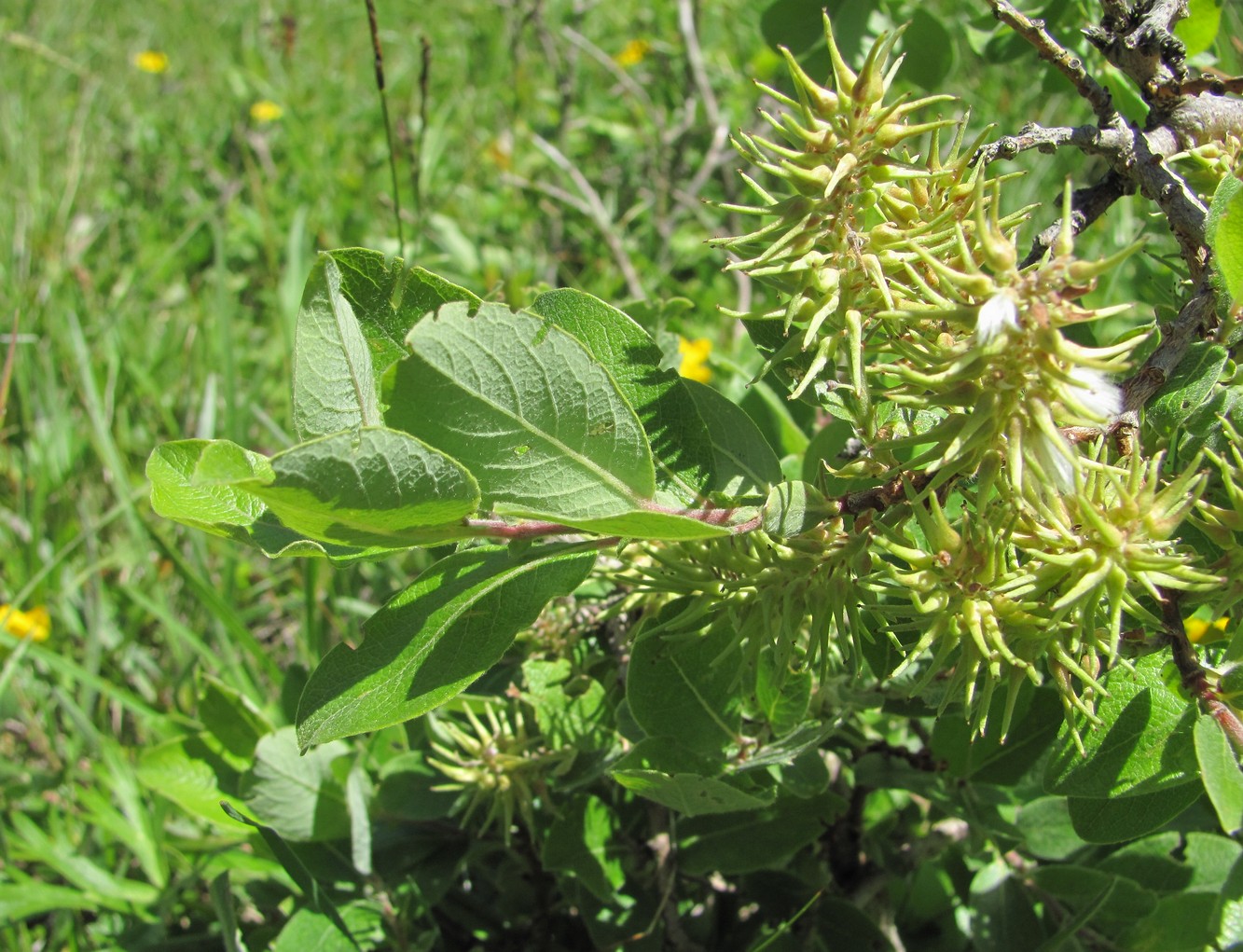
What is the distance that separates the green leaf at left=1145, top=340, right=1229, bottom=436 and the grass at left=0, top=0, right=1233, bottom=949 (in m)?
0.87

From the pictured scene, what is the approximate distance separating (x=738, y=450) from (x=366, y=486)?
522 mm

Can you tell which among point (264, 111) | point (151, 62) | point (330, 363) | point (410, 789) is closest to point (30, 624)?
point (410, 789)

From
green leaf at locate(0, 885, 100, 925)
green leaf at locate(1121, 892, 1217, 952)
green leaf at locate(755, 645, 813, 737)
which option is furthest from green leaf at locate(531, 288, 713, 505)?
green leaf at locate(0, 885, 100, 925)

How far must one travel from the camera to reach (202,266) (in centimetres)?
522

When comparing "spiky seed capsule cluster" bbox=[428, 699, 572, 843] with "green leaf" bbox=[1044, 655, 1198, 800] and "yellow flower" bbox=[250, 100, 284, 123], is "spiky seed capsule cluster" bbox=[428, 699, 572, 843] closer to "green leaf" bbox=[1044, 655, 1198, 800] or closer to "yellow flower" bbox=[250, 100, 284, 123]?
"green leaf" bbox=[1044, 655, 1198, 800]

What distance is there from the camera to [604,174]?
4.97 meters

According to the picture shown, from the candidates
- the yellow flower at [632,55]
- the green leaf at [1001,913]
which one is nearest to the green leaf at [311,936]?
the green leaf at [1001,913]

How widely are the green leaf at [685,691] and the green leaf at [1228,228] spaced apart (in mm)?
740

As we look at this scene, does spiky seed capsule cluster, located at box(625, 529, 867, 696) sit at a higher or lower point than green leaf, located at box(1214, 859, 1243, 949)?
higher

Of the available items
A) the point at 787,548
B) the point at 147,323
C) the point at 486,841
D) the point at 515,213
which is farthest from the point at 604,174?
the point at 787,548

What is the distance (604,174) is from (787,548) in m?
4.16

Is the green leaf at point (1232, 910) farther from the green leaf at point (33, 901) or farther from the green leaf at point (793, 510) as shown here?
the green leaf at point (33, 901)

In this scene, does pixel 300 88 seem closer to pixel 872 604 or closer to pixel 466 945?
pixel 466 945

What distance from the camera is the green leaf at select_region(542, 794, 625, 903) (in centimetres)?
170
